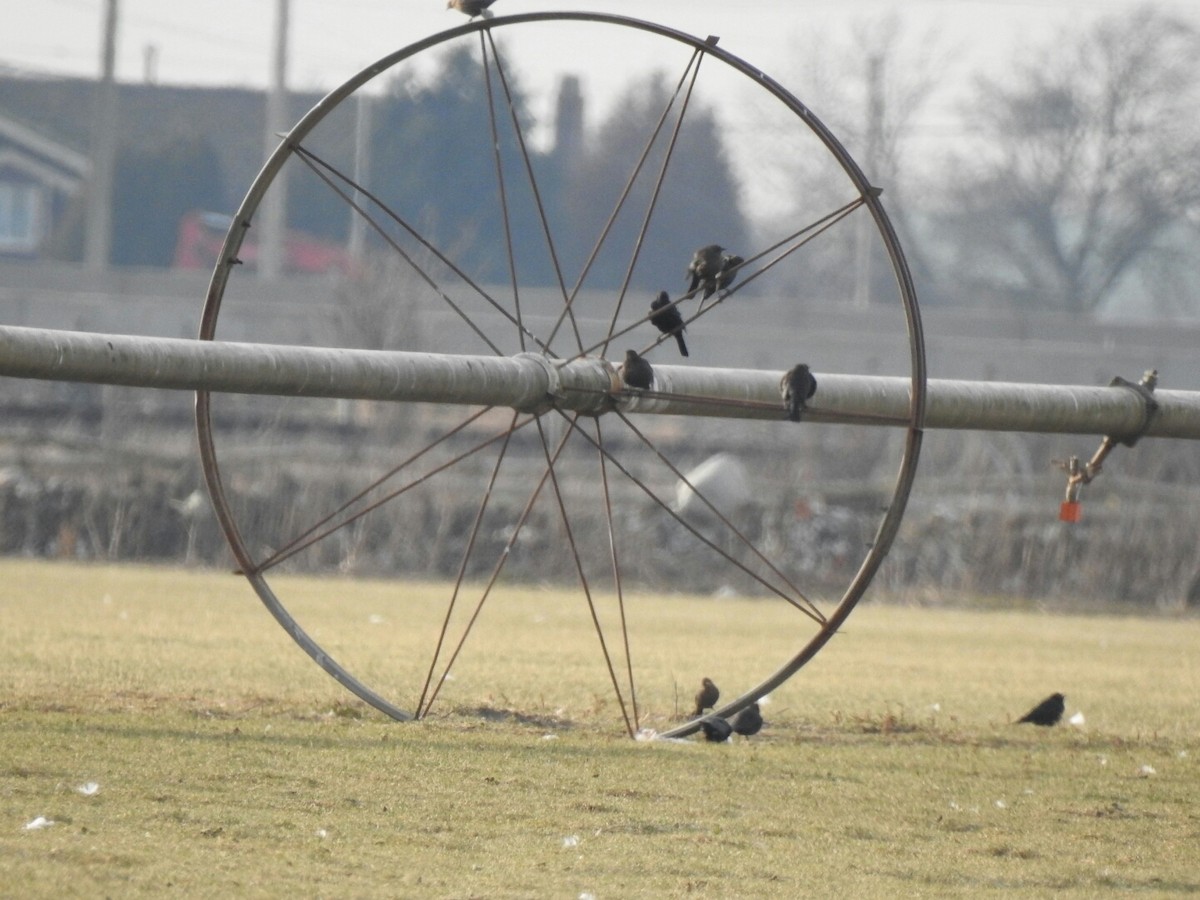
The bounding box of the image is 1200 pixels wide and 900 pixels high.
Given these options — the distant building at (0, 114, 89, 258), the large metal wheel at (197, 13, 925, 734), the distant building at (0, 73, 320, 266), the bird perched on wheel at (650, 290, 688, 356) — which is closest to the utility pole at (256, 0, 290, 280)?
the large metal wheel at (197, 13, 925, 734)

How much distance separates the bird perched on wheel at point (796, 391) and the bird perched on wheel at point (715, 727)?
3.96ft

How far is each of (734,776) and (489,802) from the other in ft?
3.57

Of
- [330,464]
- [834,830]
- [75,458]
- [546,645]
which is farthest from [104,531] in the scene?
[834,830]

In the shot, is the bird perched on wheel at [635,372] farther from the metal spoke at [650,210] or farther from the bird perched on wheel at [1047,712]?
the bird perched on wheel at [1047,712]

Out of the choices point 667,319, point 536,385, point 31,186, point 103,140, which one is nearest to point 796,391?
point 667,319

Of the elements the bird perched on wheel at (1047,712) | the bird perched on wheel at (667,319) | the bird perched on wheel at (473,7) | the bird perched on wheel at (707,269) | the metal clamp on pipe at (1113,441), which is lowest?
the bird perched on wheel at (1047,712)

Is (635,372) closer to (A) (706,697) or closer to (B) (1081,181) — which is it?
(A) (706,697)

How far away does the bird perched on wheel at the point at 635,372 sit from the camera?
7328mm

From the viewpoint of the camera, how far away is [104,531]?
763 inches

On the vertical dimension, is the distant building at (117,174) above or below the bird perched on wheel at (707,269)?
above

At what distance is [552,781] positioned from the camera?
6.27 metres

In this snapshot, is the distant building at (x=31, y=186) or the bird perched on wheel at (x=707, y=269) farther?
the distant building at (x=31, y=186)

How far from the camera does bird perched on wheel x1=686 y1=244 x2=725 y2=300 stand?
7582mm

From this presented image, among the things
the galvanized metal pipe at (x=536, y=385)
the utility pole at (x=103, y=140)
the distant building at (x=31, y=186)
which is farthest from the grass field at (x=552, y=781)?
the distant building at (x=31, y=186)
